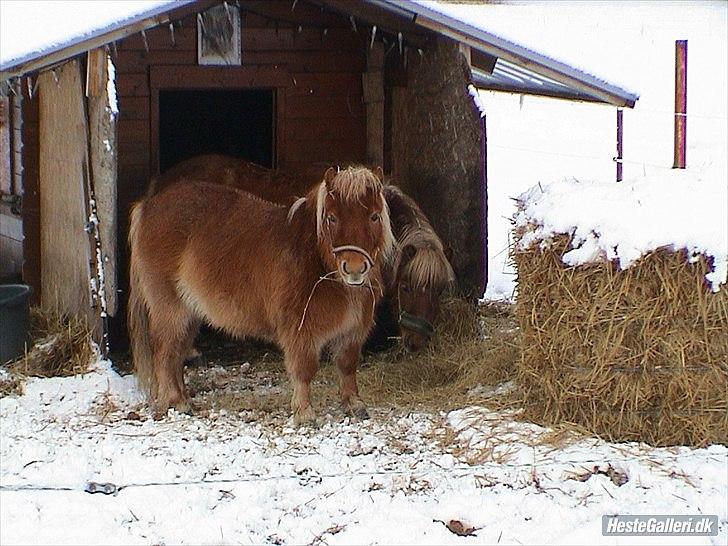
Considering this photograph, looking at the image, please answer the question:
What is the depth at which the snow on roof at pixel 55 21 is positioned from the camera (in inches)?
257

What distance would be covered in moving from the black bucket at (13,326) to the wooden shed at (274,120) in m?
0.36

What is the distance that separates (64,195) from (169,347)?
1644mm

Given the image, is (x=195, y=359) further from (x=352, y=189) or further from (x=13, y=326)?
(x=352, y=189)

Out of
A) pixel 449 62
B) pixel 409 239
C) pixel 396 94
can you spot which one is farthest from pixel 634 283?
pixel 396 94

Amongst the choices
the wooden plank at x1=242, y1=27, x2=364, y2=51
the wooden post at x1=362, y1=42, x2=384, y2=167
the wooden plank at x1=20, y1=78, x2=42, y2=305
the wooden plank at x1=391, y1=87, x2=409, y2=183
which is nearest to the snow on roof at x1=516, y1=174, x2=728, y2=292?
the wooden plank at x1=391, y1=87, x2=409, y2=183

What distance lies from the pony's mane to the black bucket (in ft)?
8.61

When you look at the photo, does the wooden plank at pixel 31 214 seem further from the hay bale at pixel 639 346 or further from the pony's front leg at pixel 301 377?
the hay bale at pixel 639 346

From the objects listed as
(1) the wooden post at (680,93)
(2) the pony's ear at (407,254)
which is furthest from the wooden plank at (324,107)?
(1) the wooden post at (680,93)

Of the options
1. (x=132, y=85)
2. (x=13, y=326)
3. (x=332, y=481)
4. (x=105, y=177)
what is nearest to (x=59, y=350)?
(x=13, y=326)

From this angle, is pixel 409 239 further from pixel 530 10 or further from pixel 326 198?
pixel 530 10

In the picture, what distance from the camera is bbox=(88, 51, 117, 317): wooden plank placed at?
703 cm

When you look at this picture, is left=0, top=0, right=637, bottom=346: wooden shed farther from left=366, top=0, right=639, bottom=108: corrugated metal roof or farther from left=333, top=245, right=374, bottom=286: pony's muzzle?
left=333, top=245, right=374, bottom=286: pony's muzzle

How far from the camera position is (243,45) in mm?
8711

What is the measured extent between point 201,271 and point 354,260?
1.24 m
